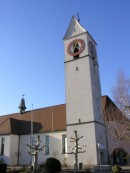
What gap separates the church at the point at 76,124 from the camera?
29531 millimetres

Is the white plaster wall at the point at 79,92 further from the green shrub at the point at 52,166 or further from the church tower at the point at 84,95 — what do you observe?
the green shrub at the point at 52,166

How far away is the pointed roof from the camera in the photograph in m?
36.5

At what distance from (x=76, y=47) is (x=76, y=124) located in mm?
12185

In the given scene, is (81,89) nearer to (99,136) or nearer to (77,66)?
(77,66)

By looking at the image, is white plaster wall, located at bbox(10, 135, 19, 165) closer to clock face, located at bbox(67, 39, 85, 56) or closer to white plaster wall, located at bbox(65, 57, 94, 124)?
white plaster wall, located at bbox(65, 57, 94, 124)

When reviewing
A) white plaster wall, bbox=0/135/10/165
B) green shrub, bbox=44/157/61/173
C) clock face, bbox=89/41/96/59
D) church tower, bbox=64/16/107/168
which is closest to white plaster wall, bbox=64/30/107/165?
church tower, bbox=64/16/107/168

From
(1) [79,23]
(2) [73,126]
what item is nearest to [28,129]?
(2) [73,126]

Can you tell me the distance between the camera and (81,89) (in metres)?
32.2

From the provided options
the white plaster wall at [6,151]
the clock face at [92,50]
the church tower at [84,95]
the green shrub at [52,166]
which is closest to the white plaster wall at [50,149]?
the white plaster wall at [6,151]

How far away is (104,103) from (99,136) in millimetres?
7049

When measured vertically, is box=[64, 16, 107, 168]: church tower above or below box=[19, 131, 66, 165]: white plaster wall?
above

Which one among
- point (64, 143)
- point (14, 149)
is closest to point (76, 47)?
point (64, 143)

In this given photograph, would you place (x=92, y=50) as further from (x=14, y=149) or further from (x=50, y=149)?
(x=14, y=149)

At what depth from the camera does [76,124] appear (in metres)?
30.8
